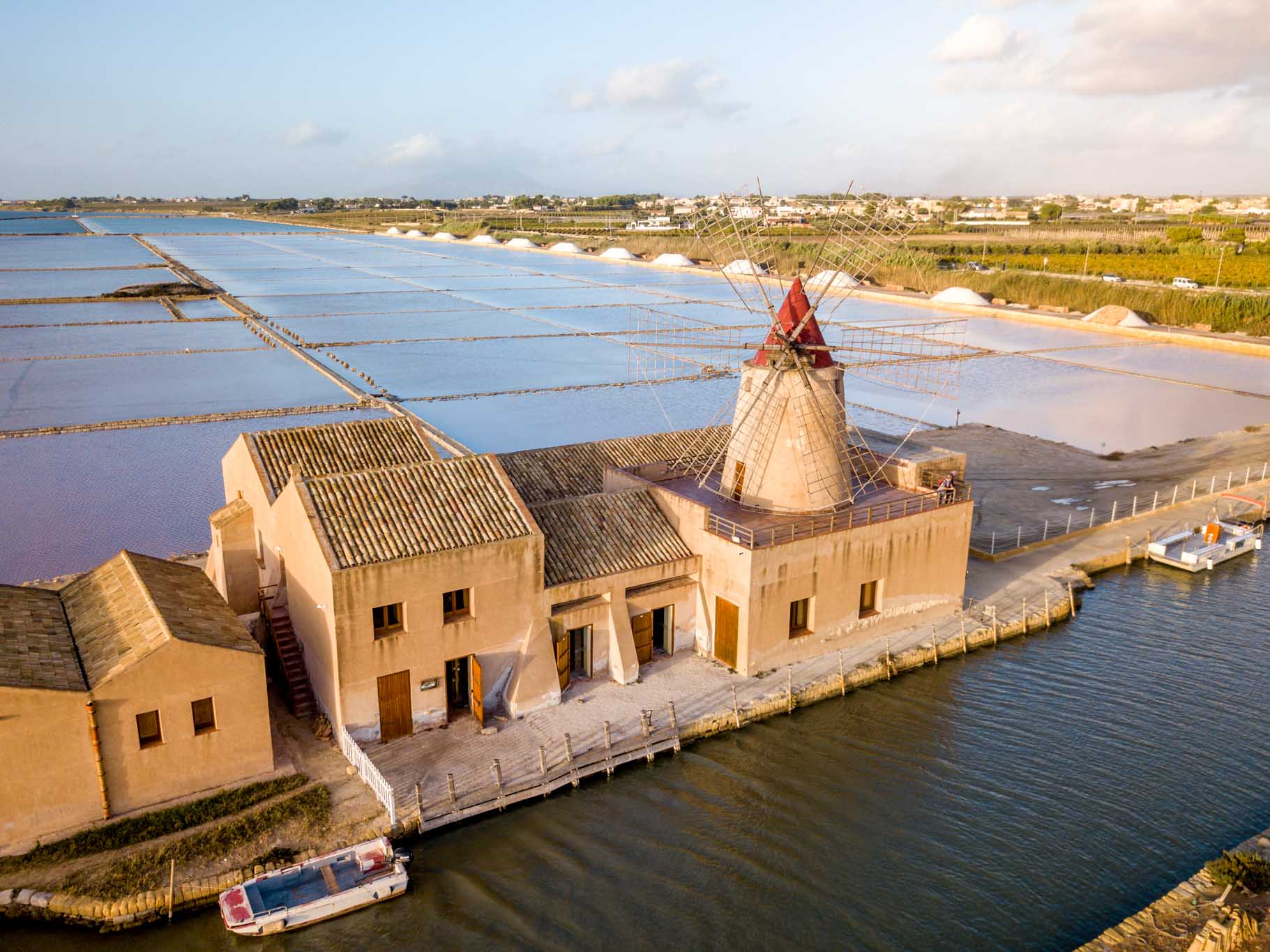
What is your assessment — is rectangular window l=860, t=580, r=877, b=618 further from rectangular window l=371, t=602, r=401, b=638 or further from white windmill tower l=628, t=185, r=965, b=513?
rectangular window l=371, t=602, r=401, b=638

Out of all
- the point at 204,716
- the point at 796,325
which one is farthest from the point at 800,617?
the point at 204,716

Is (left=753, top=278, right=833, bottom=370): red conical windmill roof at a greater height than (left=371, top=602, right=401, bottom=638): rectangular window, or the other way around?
(left=753, top=278, right=833, bottom=370): red conical windmill roof

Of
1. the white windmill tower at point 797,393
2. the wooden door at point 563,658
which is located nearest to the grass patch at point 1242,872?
the white windmill tower at point 797,393

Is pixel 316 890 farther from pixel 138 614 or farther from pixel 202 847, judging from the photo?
pixel 138 614

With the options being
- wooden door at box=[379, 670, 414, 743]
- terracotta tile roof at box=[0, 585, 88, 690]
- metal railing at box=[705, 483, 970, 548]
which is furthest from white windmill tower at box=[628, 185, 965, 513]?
terracotta tile roof at box=[0, 585, 88, 690]

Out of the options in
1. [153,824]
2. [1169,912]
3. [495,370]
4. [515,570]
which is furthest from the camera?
[495,370]

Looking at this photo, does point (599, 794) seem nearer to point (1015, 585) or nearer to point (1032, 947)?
point (1032, 947)

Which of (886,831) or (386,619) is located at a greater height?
(386,619)

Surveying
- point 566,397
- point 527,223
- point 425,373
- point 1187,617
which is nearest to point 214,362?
point 425,373
